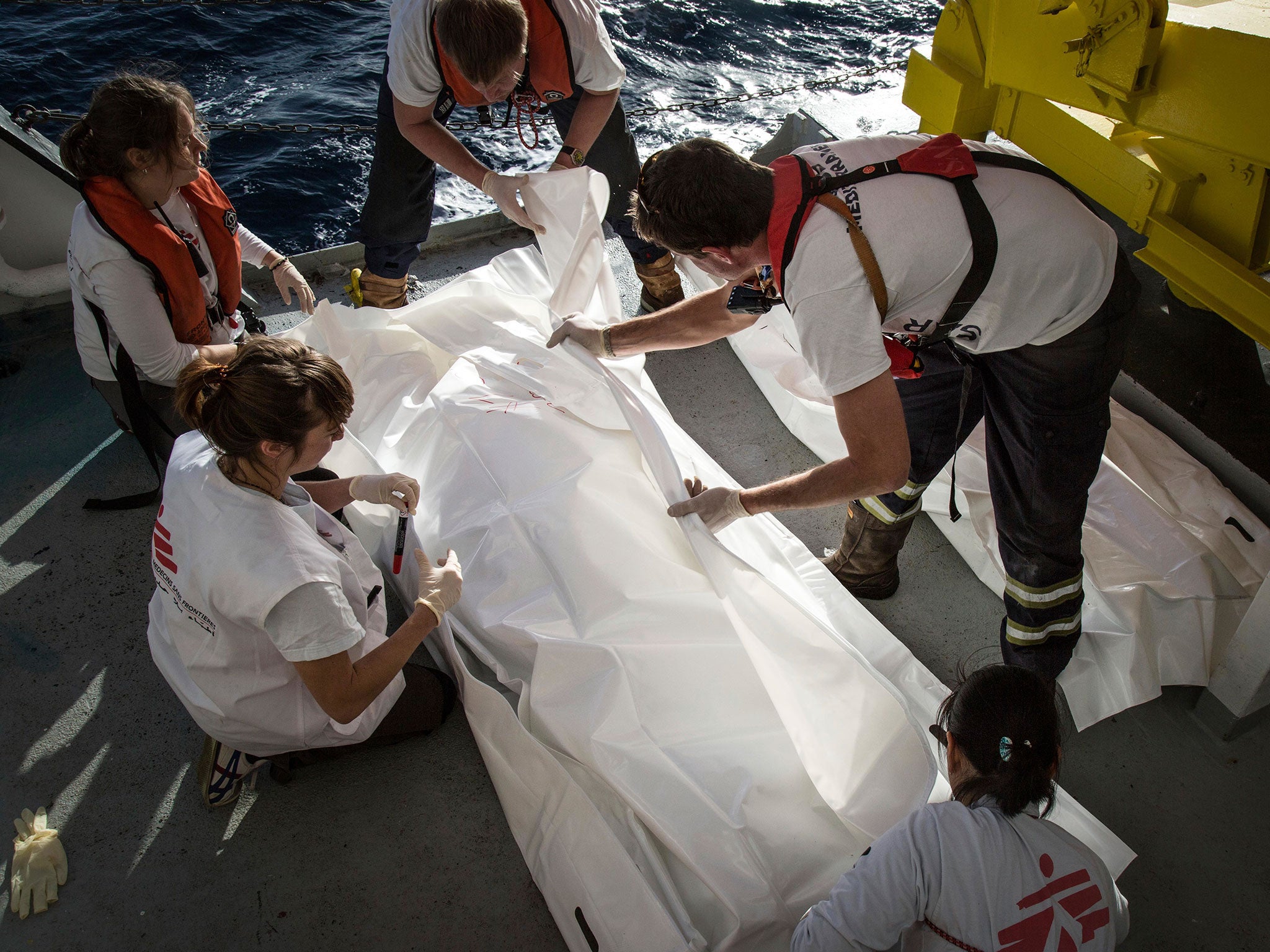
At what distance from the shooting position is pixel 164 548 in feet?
5.17

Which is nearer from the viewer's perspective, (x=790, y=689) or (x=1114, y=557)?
(x=790, y=689)

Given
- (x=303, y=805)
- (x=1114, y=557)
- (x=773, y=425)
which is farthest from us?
(x=773, y=425)

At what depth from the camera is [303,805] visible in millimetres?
1885

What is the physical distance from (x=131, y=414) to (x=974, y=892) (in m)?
2.26

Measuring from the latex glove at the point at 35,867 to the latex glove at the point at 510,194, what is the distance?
1984mm

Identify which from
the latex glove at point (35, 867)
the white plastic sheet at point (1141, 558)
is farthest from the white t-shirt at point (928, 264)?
the latex glove at point (35, 867)

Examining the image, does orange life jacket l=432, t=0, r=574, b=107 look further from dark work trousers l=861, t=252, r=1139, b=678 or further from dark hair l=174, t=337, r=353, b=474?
dark work trousers l=861, t=252, r=1139, b=678

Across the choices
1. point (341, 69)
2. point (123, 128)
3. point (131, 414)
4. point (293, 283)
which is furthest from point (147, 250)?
point (341, 69)

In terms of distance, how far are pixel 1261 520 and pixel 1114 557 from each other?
48cm

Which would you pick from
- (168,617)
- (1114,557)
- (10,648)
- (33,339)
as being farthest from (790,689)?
(33,339)

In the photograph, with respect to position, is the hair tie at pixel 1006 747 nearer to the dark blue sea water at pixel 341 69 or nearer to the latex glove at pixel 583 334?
the latex glove at pixel 583 334

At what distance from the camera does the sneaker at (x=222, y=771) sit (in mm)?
1837

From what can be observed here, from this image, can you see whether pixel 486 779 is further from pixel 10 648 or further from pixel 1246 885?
pixel 1246 885

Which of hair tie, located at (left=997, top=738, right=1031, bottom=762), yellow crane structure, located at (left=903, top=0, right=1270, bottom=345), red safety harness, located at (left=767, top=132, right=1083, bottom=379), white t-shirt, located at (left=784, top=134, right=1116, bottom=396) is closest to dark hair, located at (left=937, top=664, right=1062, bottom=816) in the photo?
hair tie, located at (left=997, top=738, right=1031, bottom=762)
